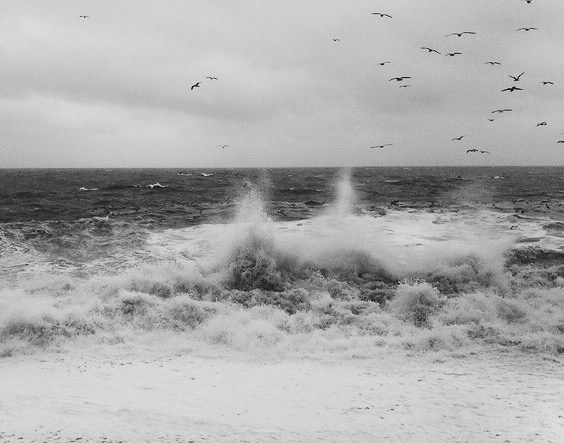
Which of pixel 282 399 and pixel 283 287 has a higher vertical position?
pixel 283 287

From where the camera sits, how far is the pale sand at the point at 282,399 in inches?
241

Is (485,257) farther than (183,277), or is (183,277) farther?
(485,257)

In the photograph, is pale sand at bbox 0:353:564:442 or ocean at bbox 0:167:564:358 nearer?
pale sand at bbox 0:353:564:442

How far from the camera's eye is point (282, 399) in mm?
7188

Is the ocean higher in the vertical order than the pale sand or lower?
higher

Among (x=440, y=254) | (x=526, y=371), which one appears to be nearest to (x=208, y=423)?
(x=526, y=371)

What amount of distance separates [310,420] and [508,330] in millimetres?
5846

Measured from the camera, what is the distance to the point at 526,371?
26.6 ft

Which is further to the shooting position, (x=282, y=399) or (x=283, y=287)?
(x=283, y=287)

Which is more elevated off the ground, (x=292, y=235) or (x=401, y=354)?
(x=292, y=235)

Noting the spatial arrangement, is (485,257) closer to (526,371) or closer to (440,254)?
(440,254)

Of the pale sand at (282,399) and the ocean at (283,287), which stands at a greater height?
the ocean at (283,287)

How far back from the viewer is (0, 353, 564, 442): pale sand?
20.0 feet

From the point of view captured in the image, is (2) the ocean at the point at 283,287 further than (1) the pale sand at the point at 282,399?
Yes
